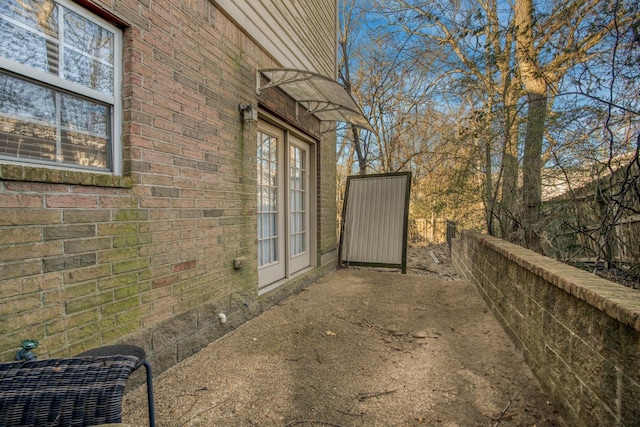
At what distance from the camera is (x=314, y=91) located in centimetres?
426

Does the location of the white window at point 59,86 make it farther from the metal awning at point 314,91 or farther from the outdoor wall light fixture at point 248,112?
the metal awning at point 314,91

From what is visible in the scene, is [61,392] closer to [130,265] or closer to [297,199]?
[130,265]

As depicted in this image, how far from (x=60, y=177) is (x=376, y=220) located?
508 cm

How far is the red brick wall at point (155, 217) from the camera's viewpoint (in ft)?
5.31

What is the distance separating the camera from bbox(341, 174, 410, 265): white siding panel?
5.94 meters

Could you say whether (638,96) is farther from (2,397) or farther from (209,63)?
(2,397)

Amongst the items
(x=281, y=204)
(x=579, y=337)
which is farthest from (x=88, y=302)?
(x=281, y=204)

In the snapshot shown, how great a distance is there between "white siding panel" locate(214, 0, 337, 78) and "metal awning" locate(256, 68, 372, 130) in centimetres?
38

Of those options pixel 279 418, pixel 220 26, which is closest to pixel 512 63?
pixel 220 26

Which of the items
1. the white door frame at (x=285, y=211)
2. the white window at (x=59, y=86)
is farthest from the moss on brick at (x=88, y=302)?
the white door frame at (x=285, y=211)

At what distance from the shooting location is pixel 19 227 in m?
1.56

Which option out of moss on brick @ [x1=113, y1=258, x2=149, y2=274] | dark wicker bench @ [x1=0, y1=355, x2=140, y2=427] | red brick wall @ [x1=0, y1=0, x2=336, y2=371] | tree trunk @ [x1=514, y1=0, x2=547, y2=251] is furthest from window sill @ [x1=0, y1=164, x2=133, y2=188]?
tree trunk @ [x1=514, y1=0, x2=547, y2=251]

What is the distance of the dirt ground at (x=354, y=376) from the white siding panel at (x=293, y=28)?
3158mm

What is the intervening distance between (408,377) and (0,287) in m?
2.47
